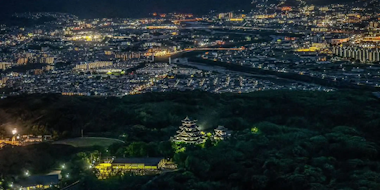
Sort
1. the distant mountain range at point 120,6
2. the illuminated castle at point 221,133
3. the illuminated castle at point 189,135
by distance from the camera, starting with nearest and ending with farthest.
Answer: the illuminated castle at point 189,135 < the illuminated castle at point 221,133 < the distant mountain range at point 120,6

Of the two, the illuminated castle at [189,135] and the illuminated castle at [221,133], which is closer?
the illuminated castle at [189,135]

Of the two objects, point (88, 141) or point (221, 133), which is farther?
point (88, 141)

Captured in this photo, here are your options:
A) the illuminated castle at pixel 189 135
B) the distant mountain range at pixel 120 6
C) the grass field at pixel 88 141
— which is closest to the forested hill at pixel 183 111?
the grass field at pixel 88 141

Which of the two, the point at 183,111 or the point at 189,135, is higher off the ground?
the point at 183,111

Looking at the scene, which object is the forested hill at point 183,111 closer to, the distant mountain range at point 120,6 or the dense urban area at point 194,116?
the dense urban area at point 194,116

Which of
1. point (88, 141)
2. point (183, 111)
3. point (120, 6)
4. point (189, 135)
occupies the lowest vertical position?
point (88, 141)

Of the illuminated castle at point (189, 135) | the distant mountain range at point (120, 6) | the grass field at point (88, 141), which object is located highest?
the distant mountain range at point (120, 6)

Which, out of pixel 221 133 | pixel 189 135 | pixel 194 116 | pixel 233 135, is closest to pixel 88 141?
pixel 189 135

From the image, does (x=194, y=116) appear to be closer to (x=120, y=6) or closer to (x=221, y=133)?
(x=221, y=133)
